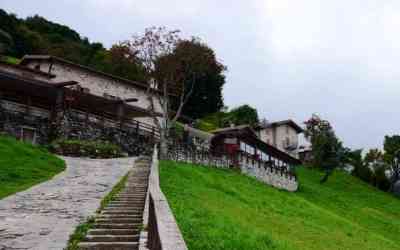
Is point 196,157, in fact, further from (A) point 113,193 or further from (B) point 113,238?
(B) point 113,238

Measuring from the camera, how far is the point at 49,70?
43.0 metres

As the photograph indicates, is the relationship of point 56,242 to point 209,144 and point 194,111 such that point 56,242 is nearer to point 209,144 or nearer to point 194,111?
point 209,144

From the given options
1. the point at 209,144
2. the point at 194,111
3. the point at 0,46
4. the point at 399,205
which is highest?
the point at 0,46

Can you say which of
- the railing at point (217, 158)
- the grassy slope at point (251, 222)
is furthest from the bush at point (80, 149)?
the grassy slope at point (251, 222)

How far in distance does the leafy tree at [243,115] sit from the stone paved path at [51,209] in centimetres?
4793

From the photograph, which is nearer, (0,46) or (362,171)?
(0,46)

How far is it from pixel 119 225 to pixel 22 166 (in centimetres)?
1290

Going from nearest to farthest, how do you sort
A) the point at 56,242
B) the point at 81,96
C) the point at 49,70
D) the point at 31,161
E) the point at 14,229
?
the point at 56,242 → the point at 14,229 → the point at 31,161 → the point at 81,96 → the point at 49,70

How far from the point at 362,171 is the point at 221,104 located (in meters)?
23.4

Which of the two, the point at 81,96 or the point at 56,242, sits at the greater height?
the point at 81,96

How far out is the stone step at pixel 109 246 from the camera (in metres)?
7.28

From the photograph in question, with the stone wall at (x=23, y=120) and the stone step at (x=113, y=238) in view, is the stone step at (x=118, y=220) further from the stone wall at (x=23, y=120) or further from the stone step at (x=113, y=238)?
the stone wall at (x=23, y=120)

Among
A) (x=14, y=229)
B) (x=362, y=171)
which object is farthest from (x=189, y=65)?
(x=362, y=171)

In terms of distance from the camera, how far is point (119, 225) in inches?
350
